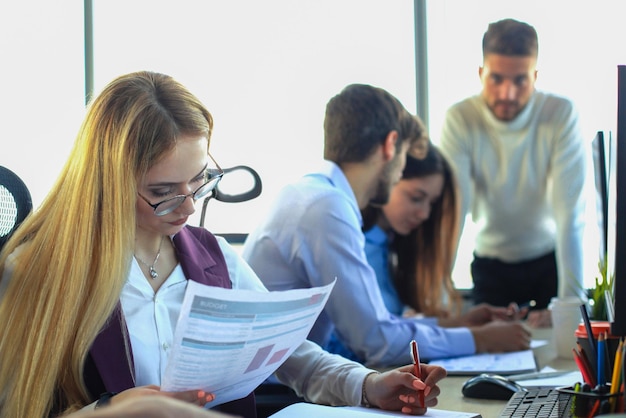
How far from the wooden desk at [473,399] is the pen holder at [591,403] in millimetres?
268

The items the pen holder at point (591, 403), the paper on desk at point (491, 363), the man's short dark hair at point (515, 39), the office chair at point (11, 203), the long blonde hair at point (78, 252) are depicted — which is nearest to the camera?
the pen holder at point (591, 403)

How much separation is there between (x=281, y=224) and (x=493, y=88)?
1592 mm

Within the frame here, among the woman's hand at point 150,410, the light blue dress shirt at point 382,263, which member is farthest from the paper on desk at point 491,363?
the woman's hand at point 150,410

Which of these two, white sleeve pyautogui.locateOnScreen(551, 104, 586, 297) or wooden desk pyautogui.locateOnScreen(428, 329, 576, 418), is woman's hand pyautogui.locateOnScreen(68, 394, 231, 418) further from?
white sleeve pyautogui.locateOnScreen(551, 104, 586, 297)

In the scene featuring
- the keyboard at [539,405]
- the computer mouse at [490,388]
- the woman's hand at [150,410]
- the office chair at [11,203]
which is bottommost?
the computer mouse at [490,388]

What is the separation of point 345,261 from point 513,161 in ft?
5.15

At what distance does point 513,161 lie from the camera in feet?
10.9

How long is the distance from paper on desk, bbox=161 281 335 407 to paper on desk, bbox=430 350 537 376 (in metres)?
0.67

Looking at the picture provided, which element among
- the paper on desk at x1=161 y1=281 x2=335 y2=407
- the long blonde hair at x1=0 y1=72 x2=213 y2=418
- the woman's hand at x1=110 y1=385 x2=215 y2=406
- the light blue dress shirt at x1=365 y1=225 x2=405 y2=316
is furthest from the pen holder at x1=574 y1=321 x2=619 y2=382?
the light blue dress shirt at x1=365 y1=225 x2=405 y2=316

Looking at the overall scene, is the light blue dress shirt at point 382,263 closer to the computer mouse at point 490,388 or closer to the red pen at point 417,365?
the computer mouse at point 490,388

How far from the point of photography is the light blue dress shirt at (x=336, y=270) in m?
1.96

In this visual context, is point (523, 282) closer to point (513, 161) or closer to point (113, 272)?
point (513, 161)

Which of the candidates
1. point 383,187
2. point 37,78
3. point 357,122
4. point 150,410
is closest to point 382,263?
point 383,187

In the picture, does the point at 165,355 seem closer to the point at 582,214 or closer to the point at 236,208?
the point at 582,214
